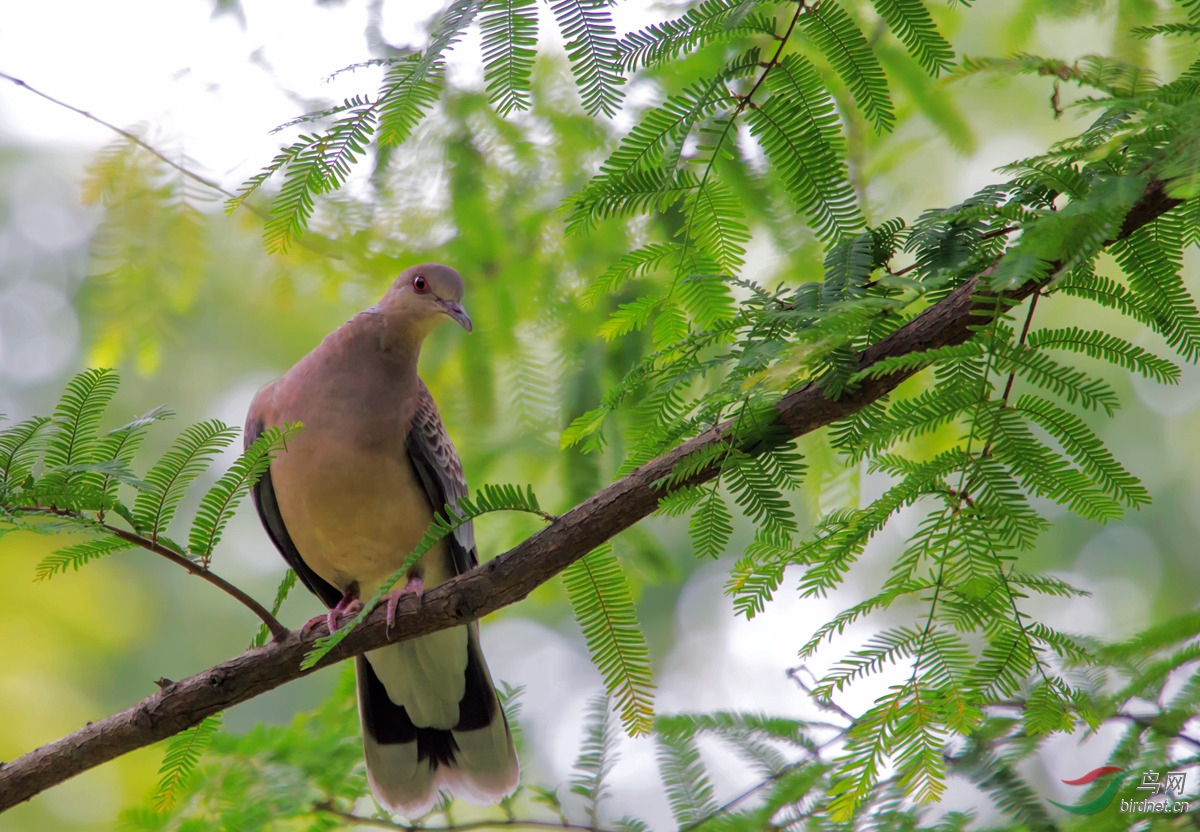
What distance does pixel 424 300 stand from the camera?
392 cm

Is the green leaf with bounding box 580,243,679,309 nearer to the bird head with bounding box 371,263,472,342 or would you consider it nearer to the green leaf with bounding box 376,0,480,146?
the green leaf with bounding box 376,0,480,146

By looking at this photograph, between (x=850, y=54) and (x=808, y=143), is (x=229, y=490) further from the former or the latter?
(x=850, y=54)

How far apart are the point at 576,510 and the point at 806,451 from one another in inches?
62.0

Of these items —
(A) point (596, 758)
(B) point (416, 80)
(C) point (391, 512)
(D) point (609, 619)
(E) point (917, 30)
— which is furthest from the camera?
(C) point (391, 512)

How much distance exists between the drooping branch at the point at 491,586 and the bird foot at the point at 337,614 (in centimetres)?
12

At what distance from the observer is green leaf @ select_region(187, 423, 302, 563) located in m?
2.23

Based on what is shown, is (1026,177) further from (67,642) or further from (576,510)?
(67,642)

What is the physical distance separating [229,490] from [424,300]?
1.75m

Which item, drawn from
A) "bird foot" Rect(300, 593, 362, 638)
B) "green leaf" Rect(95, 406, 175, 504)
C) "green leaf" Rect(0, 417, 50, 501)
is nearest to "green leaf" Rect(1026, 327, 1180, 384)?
"green leaf" Rect(95, 406, 175, 504)

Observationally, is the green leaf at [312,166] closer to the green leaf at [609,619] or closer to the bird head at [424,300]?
the green leaf at [609,619]

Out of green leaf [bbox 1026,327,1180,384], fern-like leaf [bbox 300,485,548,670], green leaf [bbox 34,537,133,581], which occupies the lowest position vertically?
green leaf [bbox 1026,327,1180,384]

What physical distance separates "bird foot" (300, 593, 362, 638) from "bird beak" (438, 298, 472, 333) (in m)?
1.15

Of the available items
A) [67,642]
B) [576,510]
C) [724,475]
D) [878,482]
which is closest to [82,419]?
[576,510]

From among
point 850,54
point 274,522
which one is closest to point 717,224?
point 850,54
